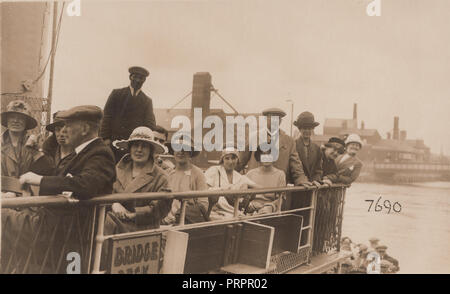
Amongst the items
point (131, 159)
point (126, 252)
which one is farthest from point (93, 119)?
point (126, 252)

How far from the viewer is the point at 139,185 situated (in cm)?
294

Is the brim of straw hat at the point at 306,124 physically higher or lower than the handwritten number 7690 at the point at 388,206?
higher

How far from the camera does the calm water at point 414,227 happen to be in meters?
4.13

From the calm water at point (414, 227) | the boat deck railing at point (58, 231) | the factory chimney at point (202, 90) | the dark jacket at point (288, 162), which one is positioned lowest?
the calm water at point (414, 227)

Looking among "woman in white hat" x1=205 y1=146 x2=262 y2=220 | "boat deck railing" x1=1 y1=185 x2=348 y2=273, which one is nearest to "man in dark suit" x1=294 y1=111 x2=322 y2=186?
"woman in white hat" x1=205 y1=146 x2=262 y2=220

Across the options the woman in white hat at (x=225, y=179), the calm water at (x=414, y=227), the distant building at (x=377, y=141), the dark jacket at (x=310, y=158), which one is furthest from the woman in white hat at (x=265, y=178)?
the calm water at (x=414, y=227)

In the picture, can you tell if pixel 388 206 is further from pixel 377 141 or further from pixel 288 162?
pixel 288 162

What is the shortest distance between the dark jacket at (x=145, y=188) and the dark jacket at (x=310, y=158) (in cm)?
187

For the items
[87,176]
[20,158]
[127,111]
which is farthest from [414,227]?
[20,158]

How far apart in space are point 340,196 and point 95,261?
2.95 meters

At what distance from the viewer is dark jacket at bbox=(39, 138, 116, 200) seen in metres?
2.29

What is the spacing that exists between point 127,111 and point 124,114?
4 cm

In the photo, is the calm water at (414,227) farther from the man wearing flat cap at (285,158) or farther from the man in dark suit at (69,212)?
the man in dark suit at (69,212)
